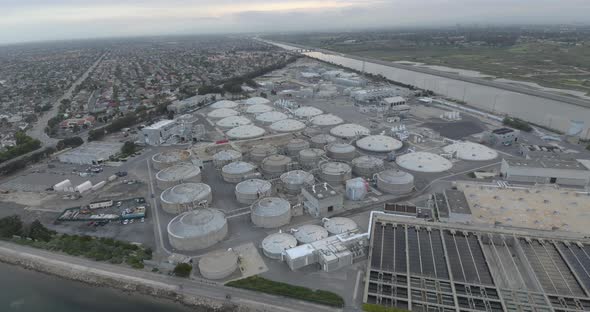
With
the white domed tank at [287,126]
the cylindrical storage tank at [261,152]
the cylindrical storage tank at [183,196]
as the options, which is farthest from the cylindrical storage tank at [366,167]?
the white domed tank at [287,126]

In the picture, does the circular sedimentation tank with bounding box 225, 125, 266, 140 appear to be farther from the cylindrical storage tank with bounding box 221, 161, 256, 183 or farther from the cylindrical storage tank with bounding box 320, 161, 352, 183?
the cylindrical storage tank with bounding box 320, 161, 352, 183

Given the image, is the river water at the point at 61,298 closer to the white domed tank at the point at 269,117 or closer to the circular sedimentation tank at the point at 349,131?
the circular sedimentation tank at the point at 349,131

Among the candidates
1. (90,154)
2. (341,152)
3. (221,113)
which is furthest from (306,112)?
(90,154)

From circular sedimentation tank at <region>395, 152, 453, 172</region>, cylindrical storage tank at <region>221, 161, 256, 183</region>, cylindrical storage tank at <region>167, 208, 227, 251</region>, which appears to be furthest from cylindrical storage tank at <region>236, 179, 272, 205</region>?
circular sedimentation tank at <region>395, 152, 453, 172</region>

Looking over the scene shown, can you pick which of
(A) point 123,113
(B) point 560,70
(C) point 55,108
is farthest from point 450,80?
(C) point 55,108

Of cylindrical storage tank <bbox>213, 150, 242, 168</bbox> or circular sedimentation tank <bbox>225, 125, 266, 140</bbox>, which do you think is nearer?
cylindrical storage tank <bbox>213, 150, 242, 168</bbox>

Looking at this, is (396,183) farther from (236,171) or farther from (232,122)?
(232,122)
